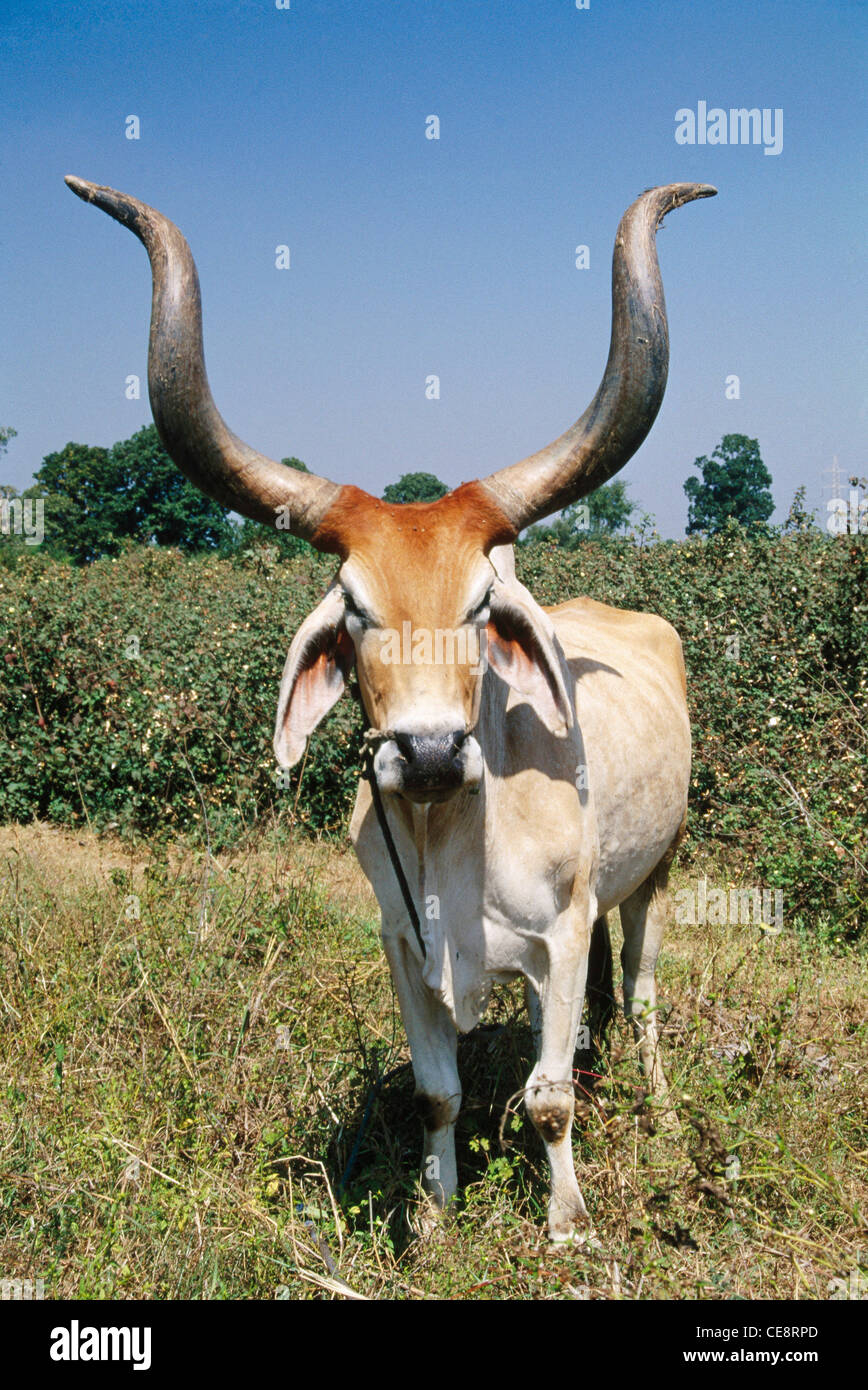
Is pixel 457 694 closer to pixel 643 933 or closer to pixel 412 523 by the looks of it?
pixel 412 523

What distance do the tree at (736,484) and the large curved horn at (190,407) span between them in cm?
6475

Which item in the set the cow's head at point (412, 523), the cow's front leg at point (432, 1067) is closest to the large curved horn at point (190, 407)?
the cow's head at point (412, 523)

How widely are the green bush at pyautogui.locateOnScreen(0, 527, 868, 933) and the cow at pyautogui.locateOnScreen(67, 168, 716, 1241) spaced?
10.6 feet

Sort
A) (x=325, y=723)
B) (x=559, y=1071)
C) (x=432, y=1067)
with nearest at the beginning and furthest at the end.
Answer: (x=559, y=1071) < (x=432, y=1067) < (x=325, y=723)

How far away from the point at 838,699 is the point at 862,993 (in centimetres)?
266

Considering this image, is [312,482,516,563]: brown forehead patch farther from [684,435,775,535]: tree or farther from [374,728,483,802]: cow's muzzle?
[684,435,775,535]: tree

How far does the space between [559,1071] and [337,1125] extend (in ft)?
3.27

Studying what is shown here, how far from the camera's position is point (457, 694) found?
9.14 feet

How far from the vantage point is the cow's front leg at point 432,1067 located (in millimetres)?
3512

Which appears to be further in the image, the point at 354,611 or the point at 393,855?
the point at 393,855

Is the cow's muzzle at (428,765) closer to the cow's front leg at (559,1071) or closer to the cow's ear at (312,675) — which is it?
the cow's ear at (312,675)

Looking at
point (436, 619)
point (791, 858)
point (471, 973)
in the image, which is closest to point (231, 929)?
point (471, 973)

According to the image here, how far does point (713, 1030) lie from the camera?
430 centimetres

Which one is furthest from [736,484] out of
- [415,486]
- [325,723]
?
[325,723]
